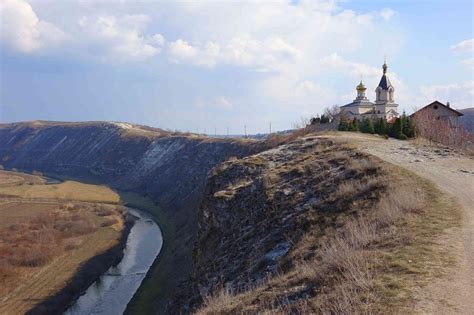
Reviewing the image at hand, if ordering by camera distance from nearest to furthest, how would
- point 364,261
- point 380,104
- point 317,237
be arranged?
point 364,261 < point 317,237 < point 380,104

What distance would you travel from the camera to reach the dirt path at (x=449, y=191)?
682 centimetres

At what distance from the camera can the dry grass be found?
23.8 ft

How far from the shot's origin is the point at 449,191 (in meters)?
13.6

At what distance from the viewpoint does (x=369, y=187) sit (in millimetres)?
14531

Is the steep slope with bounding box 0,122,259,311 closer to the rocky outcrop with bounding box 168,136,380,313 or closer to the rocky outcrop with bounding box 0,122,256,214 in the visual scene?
the rocky outcrop with bounding box 0,122,256,214

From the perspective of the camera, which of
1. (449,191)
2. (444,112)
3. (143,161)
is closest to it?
(449,191)

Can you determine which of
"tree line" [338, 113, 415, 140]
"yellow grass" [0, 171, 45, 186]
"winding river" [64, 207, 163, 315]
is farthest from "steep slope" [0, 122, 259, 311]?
"tree line" [338, 113, 415, 140]

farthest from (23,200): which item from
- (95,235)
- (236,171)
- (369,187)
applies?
(369,187)

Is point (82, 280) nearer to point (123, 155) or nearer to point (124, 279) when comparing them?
point (124, 279)

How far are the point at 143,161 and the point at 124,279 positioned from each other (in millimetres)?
63746

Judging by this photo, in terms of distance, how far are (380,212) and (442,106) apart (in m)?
35.2

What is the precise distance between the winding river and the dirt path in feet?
67.3

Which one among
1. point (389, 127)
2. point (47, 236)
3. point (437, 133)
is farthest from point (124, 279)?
point (437, 133)

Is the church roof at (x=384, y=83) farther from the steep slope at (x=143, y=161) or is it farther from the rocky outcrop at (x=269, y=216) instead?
the rocky outcrop at (x=269, y=216)
